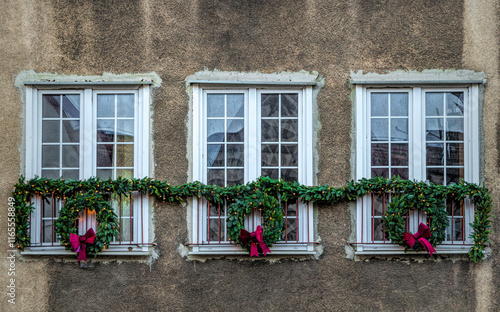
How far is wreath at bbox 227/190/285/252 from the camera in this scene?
5.30 meters

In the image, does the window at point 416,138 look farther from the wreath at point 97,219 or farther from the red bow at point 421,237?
the wreath at point 97,219

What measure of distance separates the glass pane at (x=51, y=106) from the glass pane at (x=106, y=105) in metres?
0.53

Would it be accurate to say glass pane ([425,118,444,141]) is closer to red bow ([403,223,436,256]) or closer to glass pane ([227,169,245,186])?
red bow ([403,223,436,256])

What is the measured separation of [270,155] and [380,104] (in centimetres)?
160

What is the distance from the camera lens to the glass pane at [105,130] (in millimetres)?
5656

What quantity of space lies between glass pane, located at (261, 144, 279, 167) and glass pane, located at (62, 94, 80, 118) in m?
2.50

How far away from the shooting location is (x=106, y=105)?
18.6 feet

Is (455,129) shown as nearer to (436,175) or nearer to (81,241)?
(436,175)

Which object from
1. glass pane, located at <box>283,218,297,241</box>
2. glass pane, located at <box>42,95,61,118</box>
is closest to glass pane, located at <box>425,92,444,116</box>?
glass pane, located at <box>283,218,297,241</box>

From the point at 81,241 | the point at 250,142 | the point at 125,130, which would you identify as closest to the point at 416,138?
the point at 250,142

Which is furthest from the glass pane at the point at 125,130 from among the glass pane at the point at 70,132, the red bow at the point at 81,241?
the red bow at the point at 81,241

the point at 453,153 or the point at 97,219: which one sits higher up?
the point at 453,153

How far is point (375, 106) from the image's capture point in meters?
5.69

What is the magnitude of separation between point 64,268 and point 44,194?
970 millimetres
